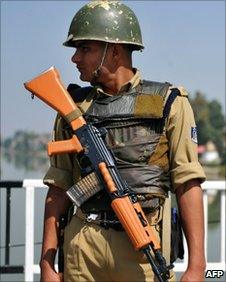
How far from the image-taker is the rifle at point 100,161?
6.78 ft

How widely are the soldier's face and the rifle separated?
10 cm

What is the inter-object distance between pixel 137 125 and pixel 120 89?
14cm

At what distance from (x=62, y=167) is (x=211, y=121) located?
8026 centimetres

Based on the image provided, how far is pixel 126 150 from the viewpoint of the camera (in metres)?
2.18

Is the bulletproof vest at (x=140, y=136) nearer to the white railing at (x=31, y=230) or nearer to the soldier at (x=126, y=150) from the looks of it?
the soldier at (x=126, y=150)

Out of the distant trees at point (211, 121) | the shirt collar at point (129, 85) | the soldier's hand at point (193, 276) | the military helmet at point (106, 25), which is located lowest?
the soldier's hand at point (193, 276)

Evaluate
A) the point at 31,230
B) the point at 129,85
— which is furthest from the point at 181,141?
the point at 31,230

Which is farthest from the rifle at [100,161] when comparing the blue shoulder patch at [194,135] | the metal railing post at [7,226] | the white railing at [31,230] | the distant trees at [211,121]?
the distant trees at [211,121]

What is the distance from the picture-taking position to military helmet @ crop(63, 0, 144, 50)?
2.20 meters

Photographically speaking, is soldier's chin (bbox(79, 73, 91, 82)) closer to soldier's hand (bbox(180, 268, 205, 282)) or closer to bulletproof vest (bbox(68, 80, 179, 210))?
bulletproof vest (bbox(68, 80, 179, 210))

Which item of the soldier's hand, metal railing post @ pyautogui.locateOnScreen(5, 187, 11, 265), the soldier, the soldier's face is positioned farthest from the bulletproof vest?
metal railing post @ pyautogui.locateOnScreen(5, 187, 11, 265)

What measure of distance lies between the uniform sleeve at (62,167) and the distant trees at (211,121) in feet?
245

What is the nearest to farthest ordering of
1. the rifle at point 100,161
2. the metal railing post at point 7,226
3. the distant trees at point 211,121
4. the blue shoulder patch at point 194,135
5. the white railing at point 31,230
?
the rifle at point 100,161
the blue shoulder patch at point 194,135
the white railing at point 31,230
the metal railing post at point 7,226
the distant trees at point 211,121

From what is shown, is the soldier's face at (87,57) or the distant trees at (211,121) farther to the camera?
the distant trees at (211,121)
